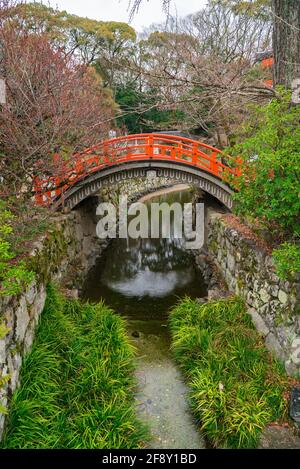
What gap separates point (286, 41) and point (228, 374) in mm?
6268

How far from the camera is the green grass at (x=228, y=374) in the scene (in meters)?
4.84

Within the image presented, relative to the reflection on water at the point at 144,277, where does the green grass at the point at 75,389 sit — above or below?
below

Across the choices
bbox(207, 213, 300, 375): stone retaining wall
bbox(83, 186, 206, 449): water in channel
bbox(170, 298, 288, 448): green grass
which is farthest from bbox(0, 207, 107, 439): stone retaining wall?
bbox(207, 213, 300, 375): stone retaining wall

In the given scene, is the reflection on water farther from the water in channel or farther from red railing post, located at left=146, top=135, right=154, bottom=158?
red railing post, located at left=146, top=135, right=154, bottom=158

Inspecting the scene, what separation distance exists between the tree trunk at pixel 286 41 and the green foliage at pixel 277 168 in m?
0.96

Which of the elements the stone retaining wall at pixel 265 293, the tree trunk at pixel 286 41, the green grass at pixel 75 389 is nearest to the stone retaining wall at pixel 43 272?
the green grass at pixel 75 389

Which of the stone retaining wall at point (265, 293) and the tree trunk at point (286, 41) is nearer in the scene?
the stone retaining wall at point (265, 293)

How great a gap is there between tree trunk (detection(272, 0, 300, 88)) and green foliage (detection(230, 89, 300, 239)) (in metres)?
0.96

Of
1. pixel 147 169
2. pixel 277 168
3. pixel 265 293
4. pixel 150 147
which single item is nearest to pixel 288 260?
pixel 277 168

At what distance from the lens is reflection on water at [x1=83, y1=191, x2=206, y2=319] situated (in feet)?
31.5

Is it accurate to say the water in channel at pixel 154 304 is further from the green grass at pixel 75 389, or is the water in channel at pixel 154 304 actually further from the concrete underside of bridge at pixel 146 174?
the concrete underside of bridge at pixel 146 174

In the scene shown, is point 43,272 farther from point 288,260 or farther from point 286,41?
point 286,41

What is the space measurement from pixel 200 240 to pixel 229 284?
4.90m

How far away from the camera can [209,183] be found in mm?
11039
